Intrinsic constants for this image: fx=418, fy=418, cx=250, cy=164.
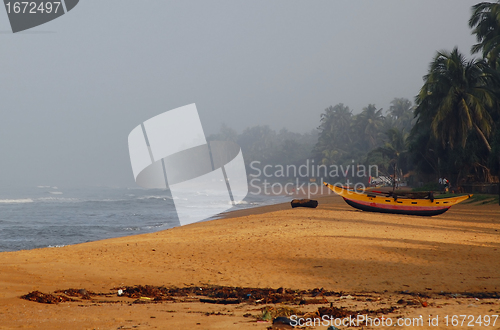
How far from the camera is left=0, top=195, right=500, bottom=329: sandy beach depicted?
16.2ft

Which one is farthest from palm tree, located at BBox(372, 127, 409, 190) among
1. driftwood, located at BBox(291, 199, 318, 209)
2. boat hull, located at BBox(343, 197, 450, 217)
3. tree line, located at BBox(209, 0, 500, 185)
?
boat hull, located at BBox(343, 197, 450, 217)

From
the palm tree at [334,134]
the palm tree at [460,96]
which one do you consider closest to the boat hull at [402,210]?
the palm tree at [460,96]

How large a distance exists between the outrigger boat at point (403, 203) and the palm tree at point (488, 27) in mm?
14180

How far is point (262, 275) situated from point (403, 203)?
12.9 m

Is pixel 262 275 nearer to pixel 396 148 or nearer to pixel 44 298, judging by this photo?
pixel 44 298

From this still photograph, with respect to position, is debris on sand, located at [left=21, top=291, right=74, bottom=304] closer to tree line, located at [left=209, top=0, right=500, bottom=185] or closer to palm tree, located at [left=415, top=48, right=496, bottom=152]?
tree line, located at [left=209, top=0, right=500, bottom=185]


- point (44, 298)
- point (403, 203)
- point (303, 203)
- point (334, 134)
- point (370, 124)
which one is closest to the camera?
point (44, 298)

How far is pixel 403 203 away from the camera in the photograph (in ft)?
62.2

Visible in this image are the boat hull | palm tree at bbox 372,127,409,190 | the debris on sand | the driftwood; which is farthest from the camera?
palm tree at bbox 372,127,409,190

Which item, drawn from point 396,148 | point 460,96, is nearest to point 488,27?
point 460,96

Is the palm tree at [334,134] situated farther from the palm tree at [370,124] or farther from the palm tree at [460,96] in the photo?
the palm tree at [460,96]

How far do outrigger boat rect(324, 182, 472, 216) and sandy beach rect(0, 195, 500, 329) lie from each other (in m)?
4.36

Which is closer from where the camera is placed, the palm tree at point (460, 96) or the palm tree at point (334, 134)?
the palm tree at point (460, 96)

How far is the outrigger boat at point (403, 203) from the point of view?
61.0 feet
